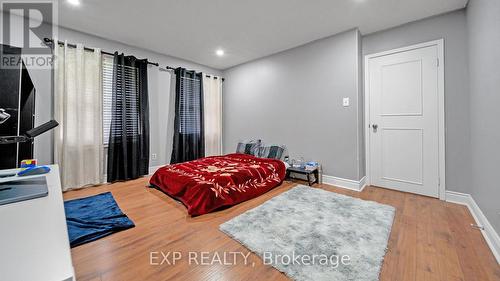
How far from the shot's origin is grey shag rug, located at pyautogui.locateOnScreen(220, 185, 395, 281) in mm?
1445

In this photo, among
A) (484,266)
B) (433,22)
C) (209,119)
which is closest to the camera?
(484,266)

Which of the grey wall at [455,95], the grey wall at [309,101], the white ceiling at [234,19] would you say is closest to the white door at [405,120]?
the grey wall at [455,95]

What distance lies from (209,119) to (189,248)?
11.7 feet

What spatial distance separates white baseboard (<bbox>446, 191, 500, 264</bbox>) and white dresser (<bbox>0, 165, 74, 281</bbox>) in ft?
8.49

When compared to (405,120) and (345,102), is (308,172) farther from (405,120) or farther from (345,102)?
(405,120)

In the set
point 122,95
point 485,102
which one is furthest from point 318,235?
point 122,95

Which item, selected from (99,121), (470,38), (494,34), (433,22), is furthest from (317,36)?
(99,121)

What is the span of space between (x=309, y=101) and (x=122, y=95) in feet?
10.8

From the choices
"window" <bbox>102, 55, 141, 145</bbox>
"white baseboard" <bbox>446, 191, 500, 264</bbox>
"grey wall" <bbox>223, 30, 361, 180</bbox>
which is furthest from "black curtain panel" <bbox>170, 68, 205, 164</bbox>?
"white baseboard" <bbox>446, 191, 500, 264</bbox>

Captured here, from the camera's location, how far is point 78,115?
3.15 metres

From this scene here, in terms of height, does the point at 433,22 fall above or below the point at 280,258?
above

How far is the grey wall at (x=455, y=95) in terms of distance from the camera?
2.57 meters

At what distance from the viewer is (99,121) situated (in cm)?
335

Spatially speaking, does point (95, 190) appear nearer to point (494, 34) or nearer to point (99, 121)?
point (99, 121)
